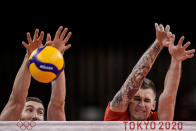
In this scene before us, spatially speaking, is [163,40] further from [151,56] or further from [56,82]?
[56,82]

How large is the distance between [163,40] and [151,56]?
0.21 meters

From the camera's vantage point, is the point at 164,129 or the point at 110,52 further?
the point at 110,52

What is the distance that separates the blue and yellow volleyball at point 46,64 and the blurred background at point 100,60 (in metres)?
4.07

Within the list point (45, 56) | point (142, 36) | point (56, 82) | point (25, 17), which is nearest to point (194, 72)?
point (142, 36)

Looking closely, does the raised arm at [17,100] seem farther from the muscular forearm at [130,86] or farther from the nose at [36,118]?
the muscular forearm at [130,86]

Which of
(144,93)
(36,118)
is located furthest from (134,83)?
(36,118)

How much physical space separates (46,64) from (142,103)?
104cm

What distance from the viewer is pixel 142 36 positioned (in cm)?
733

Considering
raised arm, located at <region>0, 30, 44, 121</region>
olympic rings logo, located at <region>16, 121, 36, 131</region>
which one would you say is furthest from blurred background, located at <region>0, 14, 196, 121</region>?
olympic rings logo, located at <region>16, 121, 36, 131</region>

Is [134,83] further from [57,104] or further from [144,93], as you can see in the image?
[57,104]

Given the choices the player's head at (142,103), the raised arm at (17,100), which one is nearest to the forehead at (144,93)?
the player's head at (142,103)

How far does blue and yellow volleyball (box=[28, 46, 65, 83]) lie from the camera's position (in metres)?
2.49

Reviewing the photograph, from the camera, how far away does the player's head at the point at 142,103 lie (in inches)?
118

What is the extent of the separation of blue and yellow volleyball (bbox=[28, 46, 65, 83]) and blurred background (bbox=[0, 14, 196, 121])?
407cm
